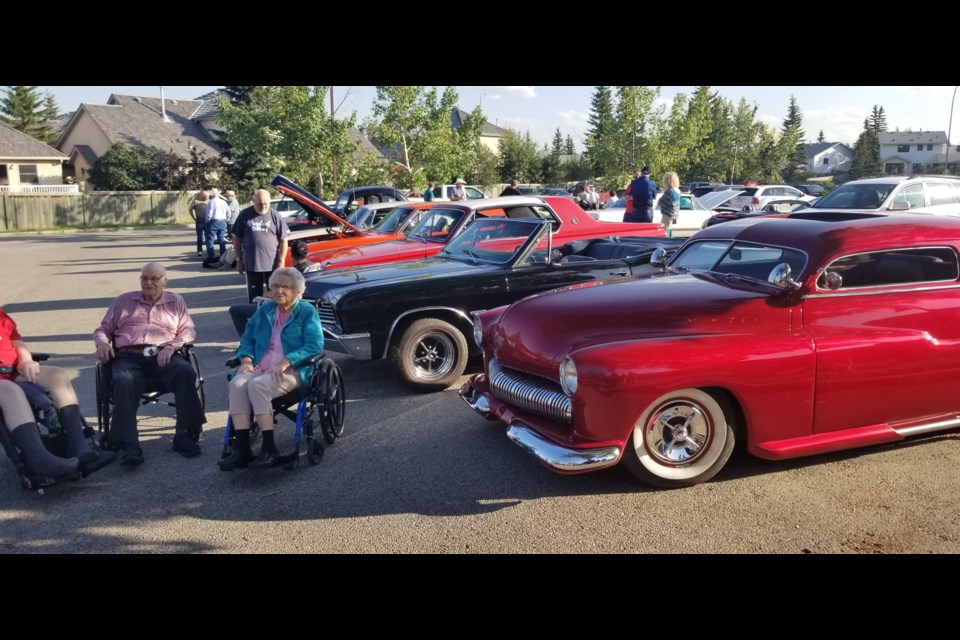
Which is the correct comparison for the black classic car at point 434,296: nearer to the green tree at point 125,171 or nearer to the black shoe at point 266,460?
the black shoe at point 266,460

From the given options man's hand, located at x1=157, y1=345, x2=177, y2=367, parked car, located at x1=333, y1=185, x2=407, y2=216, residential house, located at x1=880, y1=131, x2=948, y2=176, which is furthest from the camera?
residential house, located at x1=880, y1=131, x2=948, y2=176

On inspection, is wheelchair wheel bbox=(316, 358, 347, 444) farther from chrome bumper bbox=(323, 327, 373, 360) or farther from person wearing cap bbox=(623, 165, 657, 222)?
person wearing cap bbox=(623, 165, 657, 222)

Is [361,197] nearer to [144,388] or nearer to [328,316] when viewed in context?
[328,316]

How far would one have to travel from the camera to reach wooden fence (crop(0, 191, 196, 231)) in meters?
37.0

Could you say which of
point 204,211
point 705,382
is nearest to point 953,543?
point 705,382

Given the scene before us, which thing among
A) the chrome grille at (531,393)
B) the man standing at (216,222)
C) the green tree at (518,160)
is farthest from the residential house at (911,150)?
the chrome grille at (531,393)

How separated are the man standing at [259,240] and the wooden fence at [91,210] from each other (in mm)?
33498

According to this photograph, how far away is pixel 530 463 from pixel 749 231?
2.42 metres

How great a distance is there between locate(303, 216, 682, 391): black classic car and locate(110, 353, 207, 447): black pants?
5.26ft

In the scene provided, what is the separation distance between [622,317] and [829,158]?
112m

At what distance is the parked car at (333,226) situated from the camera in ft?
38.9

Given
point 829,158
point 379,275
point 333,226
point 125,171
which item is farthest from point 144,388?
point 829,158

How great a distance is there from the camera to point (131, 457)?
5.29 metres

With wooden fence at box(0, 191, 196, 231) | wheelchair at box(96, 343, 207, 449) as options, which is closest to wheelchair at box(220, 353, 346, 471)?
wheelchair at box(96, 343, 207, 449)
